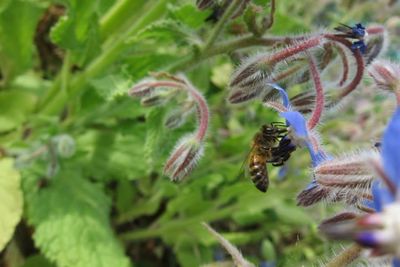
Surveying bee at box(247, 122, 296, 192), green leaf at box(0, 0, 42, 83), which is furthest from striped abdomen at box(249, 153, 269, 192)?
green leaf at box(0, 0, 42, 83)

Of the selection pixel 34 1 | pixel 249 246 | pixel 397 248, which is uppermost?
pixel 397 248

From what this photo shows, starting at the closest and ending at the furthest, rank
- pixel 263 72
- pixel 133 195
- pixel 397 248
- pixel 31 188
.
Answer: pixel 397 248 → pixel 263 72 → pixel 31 188 → pixel 133 195

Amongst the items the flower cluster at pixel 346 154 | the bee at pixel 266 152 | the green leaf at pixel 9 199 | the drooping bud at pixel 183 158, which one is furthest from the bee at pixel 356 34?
the green leaf at pixel 9 199

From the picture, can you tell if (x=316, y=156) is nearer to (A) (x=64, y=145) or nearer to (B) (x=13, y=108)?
(A) (x=64, y=145)

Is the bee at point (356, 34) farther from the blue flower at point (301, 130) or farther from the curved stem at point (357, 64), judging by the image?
the blue flower at point (301, 130)

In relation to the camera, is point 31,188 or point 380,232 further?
point 31,188

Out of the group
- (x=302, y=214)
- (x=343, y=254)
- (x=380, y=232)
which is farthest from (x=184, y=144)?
(x=302, y=214)

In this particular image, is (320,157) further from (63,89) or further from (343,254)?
(63,89)
